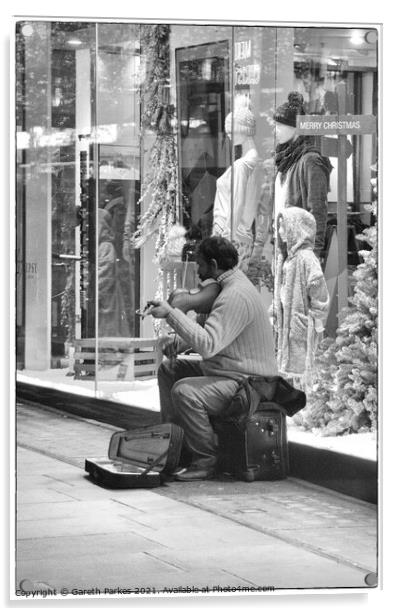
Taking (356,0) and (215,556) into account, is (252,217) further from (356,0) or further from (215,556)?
(215,556)

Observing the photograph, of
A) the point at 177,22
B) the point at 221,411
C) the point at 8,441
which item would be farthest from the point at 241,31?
the point at 8,441

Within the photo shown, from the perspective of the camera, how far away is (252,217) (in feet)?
19.5

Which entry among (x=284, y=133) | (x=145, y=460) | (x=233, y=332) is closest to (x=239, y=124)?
(x=284, y=133)

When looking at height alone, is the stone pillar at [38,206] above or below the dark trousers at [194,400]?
above

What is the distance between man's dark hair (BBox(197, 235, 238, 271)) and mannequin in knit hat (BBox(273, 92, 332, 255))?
0.79 ft

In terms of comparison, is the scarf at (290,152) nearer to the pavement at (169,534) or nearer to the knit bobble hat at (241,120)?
the knit bobble hat at (241,120)

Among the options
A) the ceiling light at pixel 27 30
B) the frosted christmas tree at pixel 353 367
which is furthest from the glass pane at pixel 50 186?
the frosted christmas tree at pixel 353 367

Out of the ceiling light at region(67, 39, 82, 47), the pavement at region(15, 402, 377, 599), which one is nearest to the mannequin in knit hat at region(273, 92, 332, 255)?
the ceiling light at region(67, 39, 82, 47)

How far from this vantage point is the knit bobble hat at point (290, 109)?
5910 millimetres

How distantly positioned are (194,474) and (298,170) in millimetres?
1275

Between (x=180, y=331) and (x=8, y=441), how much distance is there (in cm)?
81

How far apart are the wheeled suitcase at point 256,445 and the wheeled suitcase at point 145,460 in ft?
0.61

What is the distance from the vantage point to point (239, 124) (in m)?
5.90

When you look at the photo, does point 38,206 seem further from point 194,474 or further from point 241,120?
point 194,474
